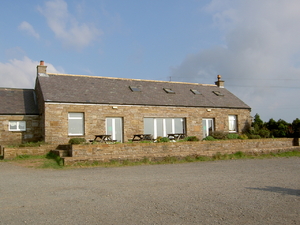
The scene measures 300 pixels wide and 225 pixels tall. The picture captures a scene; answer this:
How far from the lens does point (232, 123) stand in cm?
2581

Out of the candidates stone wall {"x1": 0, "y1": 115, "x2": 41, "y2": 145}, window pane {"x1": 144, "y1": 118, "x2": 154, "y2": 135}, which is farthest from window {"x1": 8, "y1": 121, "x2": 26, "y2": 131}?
window pane {"x1": 144, "y1": 118, "x2": 154, "y2": 135}

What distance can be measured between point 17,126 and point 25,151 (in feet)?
17.8

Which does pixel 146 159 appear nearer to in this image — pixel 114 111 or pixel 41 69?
pixel 114 111

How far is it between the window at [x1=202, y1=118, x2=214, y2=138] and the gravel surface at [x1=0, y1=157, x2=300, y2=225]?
44.0 feet

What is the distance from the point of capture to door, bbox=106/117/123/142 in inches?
822

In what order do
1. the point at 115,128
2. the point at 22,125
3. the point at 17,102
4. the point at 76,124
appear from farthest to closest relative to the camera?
the point at 17,102
the point at 115,128
the point at 22,125
the point at 76,124

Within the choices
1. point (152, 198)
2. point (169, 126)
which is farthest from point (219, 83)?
point (152, 198)

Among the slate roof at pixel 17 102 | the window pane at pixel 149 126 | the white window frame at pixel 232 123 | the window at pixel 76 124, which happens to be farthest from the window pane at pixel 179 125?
the slate roof at pixel 17 102

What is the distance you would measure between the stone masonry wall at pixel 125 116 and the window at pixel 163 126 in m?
0.38

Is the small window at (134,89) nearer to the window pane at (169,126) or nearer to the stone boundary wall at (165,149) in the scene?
the window pane at (169,126)

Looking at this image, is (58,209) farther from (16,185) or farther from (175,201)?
(16,185)

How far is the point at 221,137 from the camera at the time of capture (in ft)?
66.8

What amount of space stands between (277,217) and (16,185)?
7205 millimetres

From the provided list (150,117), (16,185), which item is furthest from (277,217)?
(150,117)
